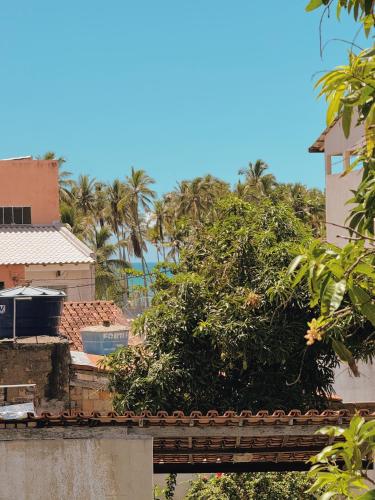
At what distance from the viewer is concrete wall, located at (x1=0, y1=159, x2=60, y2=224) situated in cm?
3316

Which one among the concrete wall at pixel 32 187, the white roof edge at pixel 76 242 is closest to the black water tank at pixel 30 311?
the white roof edge at pixel 76 242

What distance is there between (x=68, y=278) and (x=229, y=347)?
741 inches

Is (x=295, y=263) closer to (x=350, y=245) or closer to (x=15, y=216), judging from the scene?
(x=350, y=245)

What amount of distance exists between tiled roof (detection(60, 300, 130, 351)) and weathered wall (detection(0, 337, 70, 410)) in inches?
294

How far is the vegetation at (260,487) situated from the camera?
12.1 m

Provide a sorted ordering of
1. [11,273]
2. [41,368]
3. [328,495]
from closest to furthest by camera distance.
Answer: [328,495], [41,368], [11,273]

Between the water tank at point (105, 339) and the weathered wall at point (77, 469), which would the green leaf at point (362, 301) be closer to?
the weathered wall at point (77, 469)

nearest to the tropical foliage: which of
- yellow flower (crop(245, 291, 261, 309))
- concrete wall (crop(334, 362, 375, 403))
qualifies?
yellow flower (crop(245, 291, 261, 309))

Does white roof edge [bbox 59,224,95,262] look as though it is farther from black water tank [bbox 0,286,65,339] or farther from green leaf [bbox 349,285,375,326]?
green leaf [bbox 349,285,375,326]

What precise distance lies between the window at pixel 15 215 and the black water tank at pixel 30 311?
1865 centimetres

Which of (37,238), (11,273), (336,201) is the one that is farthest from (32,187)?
(336,201)

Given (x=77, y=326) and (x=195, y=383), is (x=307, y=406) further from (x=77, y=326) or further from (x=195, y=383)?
(x=77, y=326)

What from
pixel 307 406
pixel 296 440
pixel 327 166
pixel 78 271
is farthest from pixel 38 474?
pixel 78 271

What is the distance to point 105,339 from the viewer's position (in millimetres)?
17969
